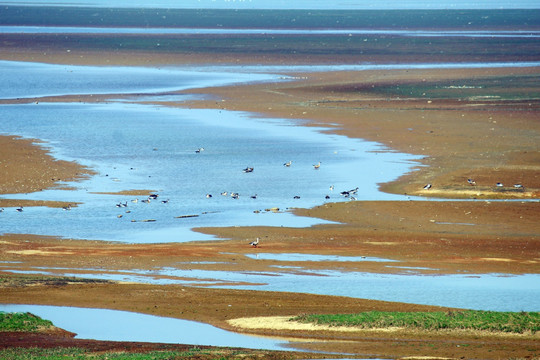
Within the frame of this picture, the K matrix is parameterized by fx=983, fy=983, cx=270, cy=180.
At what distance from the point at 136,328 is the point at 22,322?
2.21 metres

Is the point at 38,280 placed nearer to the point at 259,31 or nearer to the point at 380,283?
the point at 380,283

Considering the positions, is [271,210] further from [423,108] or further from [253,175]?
[423,108]

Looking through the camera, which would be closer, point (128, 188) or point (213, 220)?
point (213, 220)

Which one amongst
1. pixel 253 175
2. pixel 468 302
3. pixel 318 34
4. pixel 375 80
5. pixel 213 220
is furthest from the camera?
pixel 318 34


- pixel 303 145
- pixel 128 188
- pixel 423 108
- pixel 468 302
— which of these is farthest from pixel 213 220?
pixel 423 108

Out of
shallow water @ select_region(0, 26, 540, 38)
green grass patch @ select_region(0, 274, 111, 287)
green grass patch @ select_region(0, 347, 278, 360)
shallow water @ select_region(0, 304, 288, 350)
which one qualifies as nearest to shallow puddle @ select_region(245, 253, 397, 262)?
green grass patch @ select_region(0, 274, 111, 287)

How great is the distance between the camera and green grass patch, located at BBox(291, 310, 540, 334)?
18109 mm

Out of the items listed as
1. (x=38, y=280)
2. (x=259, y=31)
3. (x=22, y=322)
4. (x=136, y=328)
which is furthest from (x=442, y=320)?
(x=259, y=31)

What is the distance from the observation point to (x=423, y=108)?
54500mm

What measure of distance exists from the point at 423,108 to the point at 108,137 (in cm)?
1844

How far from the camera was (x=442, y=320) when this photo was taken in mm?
18484

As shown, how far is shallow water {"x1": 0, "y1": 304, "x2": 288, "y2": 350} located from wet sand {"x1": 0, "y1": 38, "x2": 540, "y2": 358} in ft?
1.01

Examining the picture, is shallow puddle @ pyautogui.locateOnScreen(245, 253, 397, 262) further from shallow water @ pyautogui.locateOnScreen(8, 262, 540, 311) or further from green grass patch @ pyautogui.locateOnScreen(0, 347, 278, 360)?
green grass patch @ pyautogui.locateOnScreen(0, 347, 278, 360)

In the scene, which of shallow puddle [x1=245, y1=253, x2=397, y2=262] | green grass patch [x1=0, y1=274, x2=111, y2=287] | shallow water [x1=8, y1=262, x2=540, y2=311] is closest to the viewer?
shallow water [x1=8, y1=262, x2=540, y2=311]
